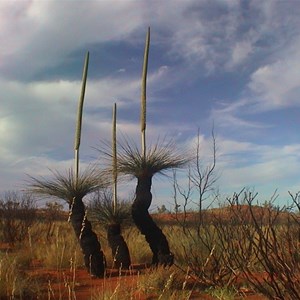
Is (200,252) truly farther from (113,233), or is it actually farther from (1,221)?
(1,221)

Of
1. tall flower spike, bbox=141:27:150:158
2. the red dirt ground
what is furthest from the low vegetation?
tall flower spike, bbox=141:27:150:158

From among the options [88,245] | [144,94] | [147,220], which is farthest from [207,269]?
[144,94]

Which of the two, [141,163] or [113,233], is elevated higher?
[141,163]

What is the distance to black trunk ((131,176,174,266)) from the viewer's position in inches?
370

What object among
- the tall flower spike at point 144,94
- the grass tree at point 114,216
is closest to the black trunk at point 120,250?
the grass tree at point 114,216

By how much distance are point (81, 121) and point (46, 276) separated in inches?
157

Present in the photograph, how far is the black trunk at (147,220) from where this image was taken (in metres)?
9.40

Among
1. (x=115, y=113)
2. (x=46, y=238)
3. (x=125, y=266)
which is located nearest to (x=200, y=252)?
(x=125, y=266)

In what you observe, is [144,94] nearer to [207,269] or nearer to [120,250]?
[120,250]

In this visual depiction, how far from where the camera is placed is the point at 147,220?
9.54m

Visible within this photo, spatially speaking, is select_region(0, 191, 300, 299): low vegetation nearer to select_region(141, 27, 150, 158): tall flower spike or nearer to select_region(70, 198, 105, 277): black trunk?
select_region(70, 198, 105, 277): black trunk

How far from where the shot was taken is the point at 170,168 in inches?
385

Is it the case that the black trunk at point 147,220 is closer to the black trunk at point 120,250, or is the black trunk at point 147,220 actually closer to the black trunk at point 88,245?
the black trunk at point 120,250

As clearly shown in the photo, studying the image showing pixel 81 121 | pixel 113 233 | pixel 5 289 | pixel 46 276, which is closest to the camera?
pixel 5 289
